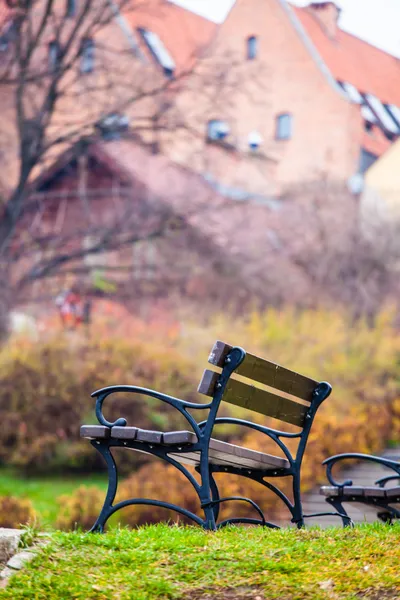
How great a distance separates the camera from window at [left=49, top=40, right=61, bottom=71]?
20.1 metres

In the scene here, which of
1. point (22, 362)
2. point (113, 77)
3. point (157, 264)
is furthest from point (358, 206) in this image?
point (22, 362)

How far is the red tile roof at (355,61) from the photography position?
2728 cm

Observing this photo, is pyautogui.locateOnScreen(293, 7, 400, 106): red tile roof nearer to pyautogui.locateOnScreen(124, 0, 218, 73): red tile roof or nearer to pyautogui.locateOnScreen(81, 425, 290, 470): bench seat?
pyautogui.locateOnScreen(124, 0, 218, 73): red tile roof

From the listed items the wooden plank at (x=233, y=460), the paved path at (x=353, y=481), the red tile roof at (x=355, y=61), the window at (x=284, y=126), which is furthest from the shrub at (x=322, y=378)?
the wooden plank at (x=233, y=460)

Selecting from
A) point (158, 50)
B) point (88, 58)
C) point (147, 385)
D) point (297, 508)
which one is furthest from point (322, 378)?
point (297, 508)

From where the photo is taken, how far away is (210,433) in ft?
15.4

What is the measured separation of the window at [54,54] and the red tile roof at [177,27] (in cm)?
152

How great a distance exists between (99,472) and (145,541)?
1355cm

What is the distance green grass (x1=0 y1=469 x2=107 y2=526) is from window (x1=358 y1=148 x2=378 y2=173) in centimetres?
1124

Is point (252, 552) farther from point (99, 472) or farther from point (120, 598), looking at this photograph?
point (99, 472)

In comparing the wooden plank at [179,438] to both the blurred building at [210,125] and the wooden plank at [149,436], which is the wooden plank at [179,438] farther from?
the blurred building at [210,125]

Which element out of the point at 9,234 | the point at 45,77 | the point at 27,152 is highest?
the point at 45,77

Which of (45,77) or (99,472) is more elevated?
(45,77)

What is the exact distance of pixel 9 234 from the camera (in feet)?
68.5
